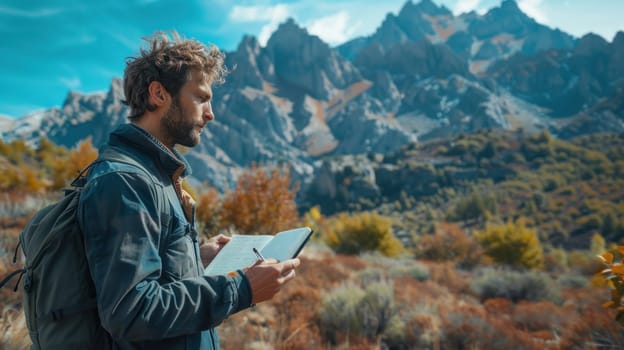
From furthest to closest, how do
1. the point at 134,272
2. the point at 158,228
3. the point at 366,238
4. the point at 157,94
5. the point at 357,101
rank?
the point at 357,101
the point at 366,238
the point at 157,94
the point at 158,228
the point at 134,272

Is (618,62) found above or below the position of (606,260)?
above

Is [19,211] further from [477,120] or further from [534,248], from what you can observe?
[477,120]

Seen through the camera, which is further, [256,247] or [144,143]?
[256,247]

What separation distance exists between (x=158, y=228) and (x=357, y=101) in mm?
166195

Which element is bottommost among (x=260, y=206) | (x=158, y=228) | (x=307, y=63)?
(x=260, y=206)

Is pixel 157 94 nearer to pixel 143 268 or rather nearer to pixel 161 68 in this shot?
pixel 161 68

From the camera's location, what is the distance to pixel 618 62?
523ft

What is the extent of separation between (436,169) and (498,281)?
8417 centimetres

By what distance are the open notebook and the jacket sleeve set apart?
33cm

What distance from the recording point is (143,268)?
4.14 feet

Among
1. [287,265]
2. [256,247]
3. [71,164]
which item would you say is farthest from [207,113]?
[71,164]

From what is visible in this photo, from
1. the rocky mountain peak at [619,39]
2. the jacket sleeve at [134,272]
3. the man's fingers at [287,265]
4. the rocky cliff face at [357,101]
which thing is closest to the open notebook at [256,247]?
the man's fingers at [287,265]

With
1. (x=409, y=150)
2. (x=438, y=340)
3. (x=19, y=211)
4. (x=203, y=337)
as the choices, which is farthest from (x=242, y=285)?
(x=409, y=150)

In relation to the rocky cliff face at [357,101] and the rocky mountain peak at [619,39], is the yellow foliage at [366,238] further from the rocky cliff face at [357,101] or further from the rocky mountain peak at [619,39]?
the rocky mountain peak at [619,39]
